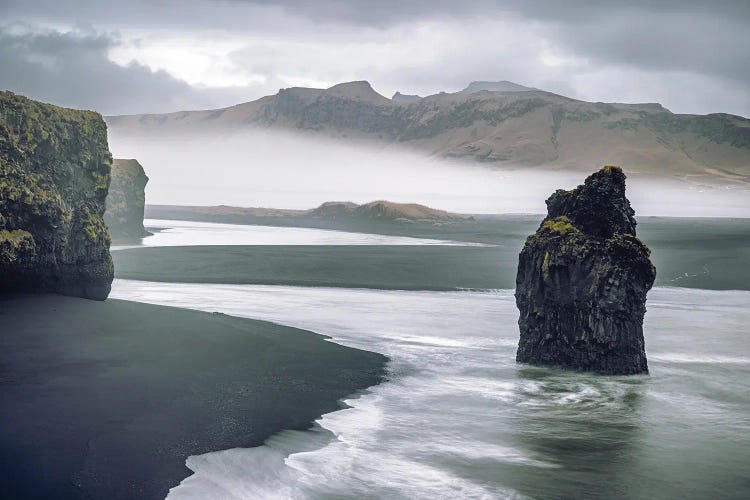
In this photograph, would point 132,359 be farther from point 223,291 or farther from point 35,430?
point 223,291

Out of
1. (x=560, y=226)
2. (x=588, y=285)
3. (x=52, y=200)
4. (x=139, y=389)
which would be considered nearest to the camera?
(x=139, y=389)

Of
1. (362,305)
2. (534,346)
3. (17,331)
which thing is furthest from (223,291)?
(534,346)

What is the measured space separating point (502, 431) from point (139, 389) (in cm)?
1322

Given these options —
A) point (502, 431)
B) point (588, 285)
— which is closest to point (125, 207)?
point (588, 285)

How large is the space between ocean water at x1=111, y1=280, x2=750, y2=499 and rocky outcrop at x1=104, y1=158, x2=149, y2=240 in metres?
84.8

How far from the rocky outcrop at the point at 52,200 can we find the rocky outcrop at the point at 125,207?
7336cm

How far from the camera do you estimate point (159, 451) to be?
26.2m

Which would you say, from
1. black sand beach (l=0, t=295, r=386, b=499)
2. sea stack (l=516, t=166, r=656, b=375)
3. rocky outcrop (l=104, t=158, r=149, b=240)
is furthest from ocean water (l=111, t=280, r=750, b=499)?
rocky outcrop (l=104, t=158, r=149, b=240)

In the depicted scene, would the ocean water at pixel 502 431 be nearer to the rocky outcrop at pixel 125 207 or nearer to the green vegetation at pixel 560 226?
the green vegetation at pixel 560 226

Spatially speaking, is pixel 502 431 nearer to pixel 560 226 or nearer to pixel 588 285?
pixel 588 285

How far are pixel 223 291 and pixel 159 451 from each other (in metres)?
43.8

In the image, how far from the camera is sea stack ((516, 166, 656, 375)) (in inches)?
1503

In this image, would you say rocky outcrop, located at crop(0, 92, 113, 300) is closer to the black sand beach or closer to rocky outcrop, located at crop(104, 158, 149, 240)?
the black sand beach

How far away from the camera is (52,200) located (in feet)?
173
